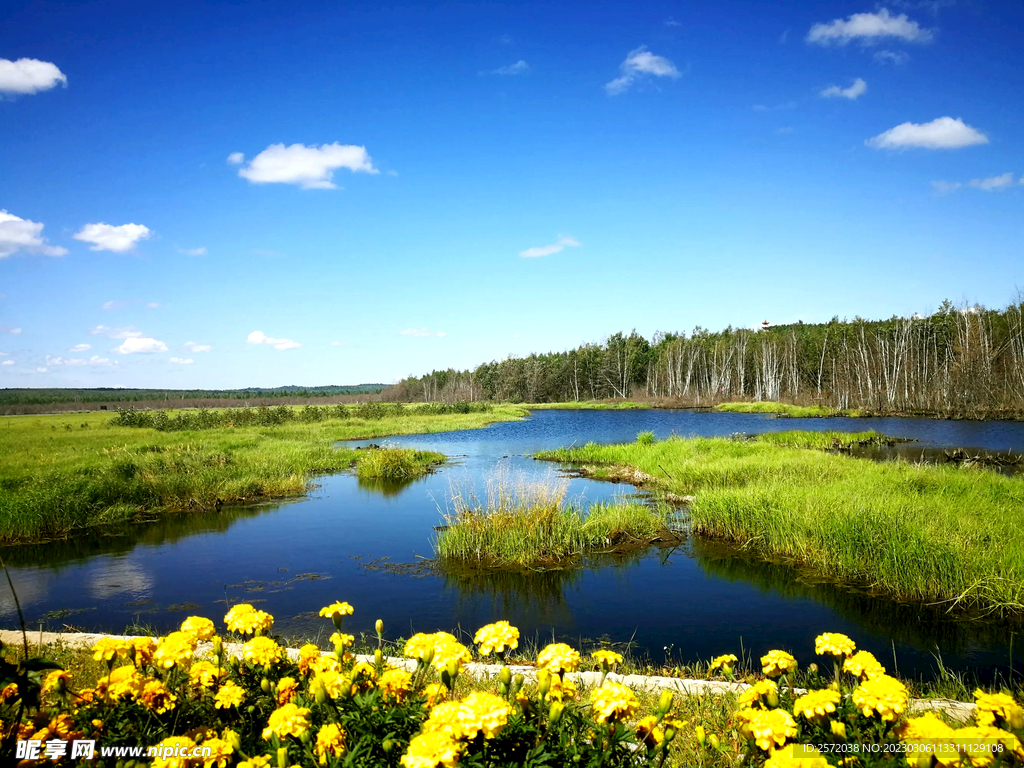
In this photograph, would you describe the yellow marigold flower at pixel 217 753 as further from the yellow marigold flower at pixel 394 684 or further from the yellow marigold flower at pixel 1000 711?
the yellow marigold flower at pixel 1000 711

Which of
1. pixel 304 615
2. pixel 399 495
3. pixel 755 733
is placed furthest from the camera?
pixel 399 495

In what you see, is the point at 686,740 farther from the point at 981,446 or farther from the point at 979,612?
the point at 981,446

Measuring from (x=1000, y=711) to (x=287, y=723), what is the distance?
2969 millimetres

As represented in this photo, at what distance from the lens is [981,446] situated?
2478 cm

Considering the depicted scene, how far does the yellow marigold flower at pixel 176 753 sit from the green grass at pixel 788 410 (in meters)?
48.0

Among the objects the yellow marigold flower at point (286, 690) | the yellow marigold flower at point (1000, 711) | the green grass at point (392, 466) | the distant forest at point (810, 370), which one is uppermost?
the distant forest at point (810, 370)

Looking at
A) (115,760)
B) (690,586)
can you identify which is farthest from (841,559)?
(115,760)

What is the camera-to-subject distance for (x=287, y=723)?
2.53 metres

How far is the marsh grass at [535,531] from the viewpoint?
11523 millimetres

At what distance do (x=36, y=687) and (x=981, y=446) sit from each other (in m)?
31.3

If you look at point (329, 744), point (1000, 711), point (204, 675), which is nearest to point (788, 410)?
point (1000, 711)

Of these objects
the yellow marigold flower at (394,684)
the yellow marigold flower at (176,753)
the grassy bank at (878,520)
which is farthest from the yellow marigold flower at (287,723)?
the grassy bank at (878,520)

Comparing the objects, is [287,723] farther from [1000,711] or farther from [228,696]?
[1000,711]

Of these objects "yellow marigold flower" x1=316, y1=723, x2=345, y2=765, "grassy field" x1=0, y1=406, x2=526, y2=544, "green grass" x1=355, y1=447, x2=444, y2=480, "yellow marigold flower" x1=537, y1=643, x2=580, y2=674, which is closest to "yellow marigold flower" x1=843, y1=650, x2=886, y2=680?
"yellow marigold flower" x1=537, y1=643, x2=580, y2=674
